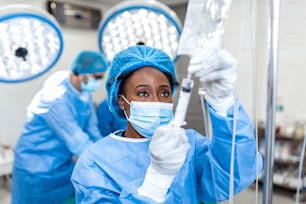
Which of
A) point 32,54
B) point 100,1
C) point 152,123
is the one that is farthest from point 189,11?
point 100,1

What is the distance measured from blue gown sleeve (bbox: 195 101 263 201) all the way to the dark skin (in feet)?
0.57

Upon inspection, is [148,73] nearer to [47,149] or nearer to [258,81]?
[47,149]

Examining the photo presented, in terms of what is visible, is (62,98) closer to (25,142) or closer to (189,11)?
(25,142)

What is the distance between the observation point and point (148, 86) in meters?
0.79

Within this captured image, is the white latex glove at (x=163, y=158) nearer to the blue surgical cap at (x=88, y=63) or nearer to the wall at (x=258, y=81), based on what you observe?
the wall at (x=258, y=81)

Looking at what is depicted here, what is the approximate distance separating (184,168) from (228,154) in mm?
163

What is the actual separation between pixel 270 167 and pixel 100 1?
3.05m

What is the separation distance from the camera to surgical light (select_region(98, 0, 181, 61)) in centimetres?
115

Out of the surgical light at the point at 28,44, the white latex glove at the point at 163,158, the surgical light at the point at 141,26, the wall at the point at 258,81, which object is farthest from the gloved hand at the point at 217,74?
the wall at the point at 258,81

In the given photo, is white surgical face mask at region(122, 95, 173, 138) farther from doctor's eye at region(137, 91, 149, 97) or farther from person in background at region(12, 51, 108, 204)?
person in background at region(12, 51, 108, 204)

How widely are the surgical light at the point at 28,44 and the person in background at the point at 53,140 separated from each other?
0.34 meters

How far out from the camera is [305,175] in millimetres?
2152

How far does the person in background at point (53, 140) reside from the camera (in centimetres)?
150

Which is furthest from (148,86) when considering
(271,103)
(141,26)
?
(141,26)
